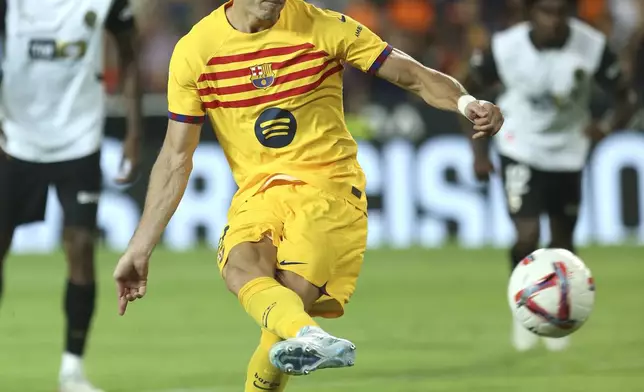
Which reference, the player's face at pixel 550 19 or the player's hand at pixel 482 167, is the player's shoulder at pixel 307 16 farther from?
the player's face at pixel 550 19

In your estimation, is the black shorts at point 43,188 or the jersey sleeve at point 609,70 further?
the jersey sleeve at point 609,70

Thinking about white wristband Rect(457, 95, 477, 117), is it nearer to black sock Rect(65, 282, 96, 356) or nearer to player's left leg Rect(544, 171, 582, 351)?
black sock Rect(65, 282, 96, 356)

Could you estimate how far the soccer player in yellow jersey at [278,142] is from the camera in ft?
18.3

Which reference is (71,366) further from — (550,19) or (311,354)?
(550,19)

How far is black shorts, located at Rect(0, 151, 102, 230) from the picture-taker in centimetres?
762

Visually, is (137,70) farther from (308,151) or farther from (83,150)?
(308,151)

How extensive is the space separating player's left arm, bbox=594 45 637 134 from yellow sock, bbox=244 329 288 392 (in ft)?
14.9

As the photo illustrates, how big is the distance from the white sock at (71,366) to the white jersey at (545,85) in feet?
11.3

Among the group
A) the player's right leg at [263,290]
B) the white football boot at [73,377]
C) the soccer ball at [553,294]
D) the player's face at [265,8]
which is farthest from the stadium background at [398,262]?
the player's face at [265,8]

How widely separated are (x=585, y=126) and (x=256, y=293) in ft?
16.2

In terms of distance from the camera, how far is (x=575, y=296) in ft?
21.3

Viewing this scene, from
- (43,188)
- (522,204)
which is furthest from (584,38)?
(43,188)

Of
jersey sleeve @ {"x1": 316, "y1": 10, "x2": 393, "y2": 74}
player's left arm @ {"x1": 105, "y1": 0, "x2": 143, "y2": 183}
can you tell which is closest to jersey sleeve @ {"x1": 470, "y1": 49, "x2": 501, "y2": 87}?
player's left arm @ {"x1": 105, "y1": 0, "x2": 143, "y2": 183}

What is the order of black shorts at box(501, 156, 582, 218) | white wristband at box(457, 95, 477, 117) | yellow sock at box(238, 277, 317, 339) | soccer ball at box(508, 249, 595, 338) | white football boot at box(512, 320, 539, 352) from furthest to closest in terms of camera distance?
1. black shorts at box(501, 156, 582, 218)
2. white football boot at box(512, 320, 539, 352)
3. soccer ball at box(508, 249, 595, 338)
4. white wristband at box(457, 95, 477, 117)
5. yellow sock at box(238, 277, 317, 339)
